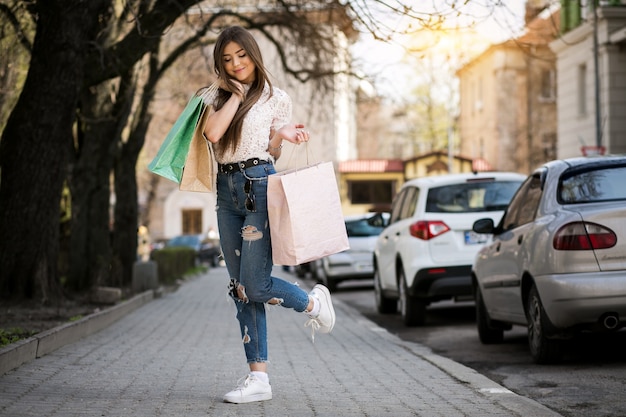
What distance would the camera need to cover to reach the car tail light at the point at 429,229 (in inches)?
551

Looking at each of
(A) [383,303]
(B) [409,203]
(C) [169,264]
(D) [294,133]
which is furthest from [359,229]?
(D) [294,133]

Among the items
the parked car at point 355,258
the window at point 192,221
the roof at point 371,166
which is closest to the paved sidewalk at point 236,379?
the parked car at point 355,258

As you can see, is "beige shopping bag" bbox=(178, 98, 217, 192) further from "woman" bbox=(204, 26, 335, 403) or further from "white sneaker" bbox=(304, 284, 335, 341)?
"white sneaker" bbox=(304, 284, 335, 341)

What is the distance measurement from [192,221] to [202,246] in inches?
991

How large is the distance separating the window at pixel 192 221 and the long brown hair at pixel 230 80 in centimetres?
7536

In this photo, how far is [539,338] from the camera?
31.4 feet

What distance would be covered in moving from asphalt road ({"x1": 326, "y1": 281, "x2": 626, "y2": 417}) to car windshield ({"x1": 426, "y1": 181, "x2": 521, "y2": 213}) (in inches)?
56.1

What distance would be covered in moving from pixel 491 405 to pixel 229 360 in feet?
10.1

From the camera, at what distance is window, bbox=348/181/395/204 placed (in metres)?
77.1

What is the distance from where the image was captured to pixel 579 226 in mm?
8922

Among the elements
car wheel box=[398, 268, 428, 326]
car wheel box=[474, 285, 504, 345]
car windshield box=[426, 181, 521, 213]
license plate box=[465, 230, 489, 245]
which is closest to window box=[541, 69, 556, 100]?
car windshield box=[426, 181, 521, 213]

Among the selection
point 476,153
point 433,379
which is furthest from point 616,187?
point 476,153

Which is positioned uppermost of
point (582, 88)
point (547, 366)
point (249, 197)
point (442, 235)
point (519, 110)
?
point (519, 110)

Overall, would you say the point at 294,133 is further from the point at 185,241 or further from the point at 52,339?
the point at 185,241
